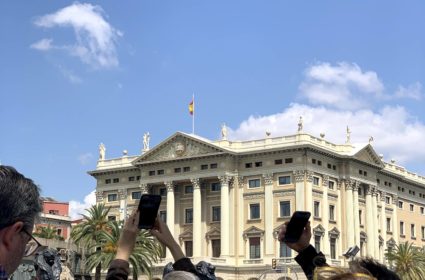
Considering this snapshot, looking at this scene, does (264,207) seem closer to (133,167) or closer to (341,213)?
(341,213)

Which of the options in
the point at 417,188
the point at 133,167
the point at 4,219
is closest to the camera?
the point at 4,219

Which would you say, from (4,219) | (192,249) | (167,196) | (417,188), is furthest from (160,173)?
(4,219)

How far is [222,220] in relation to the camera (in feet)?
262

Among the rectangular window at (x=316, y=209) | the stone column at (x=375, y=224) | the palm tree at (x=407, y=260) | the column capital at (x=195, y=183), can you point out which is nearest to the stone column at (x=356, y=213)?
the stone column at (x=375, y=224)

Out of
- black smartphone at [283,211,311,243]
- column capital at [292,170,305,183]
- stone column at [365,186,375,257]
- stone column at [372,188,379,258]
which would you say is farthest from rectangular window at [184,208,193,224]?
black smartphone at [283,211,311,243]

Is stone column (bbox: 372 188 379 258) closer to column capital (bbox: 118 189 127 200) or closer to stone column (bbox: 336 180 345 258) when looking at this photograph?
stone column (bbox: 336 180 345 258)

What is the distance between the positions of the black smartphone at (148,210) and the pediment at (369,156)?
8003 cm

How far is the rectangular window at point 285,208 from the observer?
7788cm

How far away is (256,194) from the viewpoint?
263ft

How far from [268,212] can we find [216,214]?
6.32 metres

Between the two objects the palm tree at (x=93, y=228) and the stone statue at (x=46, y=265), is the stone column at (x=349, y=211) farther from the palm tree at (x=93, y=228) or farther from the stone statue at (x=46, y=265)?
the stone statue at (x=46, y=265)

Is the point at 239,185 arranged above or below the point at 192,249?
above

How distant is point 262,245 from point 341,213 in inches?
393

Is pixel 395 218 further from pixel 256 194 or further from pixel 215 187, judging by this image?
pixel 215 187
